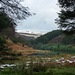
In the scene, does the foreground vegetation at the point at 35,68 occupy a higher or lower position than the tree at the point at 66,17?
lower

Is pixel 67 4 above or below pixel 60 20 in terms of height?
above

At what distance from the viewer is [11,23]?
9.54 meters

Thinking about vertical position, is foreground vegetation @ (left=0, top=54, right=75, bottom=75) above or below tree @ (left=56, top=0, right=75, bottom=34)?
below

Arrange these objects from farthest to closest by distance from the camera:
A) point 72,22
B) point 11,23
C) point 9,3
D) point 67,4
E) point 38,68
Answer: point 72,22 → point 67,4 → point 11,23 → point 9,3 → point 38,68

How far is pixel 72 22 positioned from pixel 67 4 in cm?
269

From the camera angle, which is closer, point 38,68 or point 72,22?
point 38,68

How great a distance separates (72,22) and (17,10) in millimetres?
8823

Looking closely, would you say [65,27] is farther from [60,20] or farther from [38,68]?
[38,68]

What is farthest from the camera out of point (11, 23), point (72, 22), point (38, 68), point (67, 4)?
point (72, 22)

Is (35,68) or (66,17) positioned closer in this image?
(35,68)

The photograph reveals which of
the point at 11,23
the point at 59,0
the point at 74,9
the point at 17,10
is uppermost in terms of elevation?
the point at 59,0

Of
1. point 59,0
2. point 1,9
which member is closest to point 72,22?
point 59,0

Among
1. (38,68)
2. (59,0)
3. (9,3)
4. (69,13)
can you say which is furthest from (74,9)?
(38,68)

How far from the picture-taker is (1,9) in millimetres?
9000
